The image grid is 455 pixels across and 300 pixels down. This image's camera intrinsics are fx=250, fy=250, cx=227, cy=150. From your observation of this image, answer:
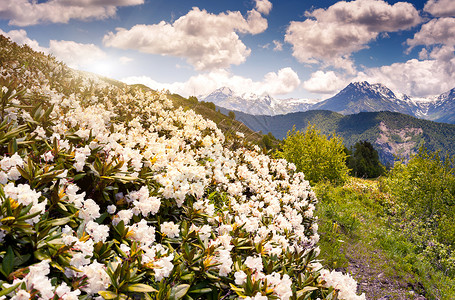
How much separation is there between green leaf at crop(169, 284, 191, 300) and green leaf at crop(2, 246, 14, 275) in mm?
991

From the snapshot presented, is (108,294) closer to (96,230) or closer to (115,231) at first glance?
(96,230)

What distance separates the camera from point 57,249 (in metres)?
1.66

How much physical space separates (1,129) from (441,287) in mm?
9161

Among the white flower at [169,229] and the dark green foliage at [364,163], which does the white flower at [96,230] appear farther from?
the dark green foliage at [364,163]

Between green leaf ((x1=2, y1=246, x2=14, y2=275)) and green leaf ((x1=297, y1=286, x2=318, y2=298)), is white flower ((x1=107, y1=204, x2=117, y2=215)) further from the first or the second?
green leaf ((x1=297, y1=286, x2=318, y2=298))

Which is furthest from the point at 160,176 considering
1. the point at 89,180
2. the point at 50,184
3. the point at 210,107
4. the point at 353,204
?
the point at 210,107

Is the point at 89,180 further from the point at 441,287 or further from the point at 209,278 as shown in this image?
the point at 441,287

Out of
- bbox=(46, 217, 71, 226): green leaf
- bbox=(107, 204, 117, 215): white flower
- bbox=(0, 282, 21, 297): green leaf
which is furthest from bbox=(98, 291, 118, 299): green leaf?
bbox=(107, 204, 117, 215): white flower

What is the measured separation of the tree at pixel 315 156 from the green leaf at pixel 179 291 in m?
12.5

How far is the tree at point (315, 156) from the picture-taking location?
13.9 metres

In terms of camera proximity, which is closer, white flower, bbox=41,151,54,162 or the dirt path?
white flower, bbox=41,151,54,162

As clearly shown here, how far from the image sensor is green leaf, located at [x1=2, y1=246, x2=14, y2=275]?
4.75ft

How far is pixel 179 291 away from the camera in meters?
1.86

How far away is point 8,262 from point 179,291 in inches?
42.5
